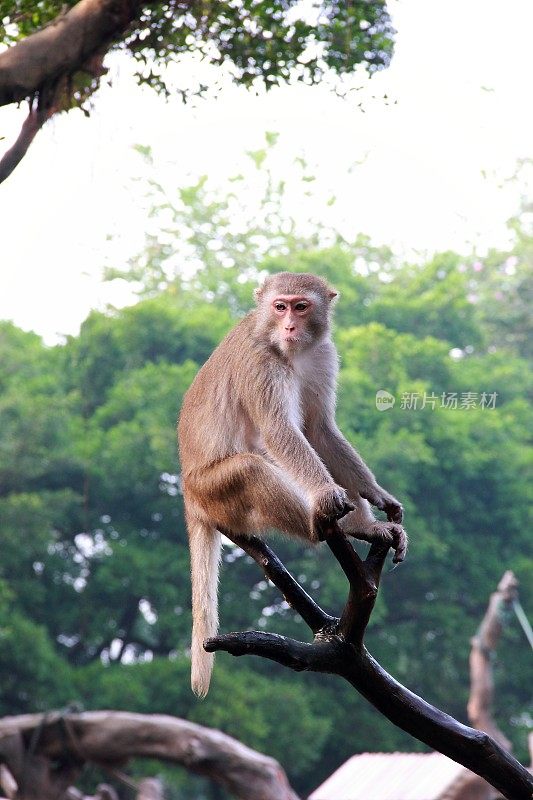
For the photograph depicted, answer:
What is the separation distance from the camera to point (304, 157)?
6.80m

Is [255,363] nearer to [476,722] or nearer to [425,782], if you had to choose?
[425,782]

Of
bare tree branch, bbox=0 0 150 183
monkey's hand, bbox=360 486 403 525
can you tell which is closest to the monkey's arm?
monkey's hand, bbox=360 486 403 525

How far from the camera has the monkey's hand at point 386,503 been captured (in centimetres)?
203

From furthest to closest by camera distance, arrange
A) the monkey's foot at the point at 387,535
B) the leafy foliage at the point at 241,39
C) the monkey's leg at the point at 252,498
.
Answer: the leafy foliage at the point at 241,39
the monkey's leg at the point at 252,498
the monkey's foot at the point at 387,535

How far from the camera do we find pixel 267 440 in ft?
7.08

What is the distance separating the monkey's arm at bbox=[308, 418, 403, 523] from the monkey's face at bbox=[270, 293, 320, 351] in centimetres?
22

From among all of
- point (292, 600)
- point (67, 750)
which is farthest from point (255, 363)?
point (67, 750)

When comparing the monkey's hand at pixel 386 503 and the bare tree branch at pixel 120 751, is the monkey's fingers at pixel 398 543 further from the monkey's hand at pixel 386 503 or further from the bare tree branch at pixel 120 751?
the bare tree branch at pixel 120 751

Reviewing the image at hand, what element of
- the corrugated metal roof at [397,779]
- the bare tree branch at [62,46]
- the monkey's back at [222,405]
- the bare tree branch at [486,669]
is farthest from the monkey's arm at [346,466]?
the bare tree branch at [486,669]

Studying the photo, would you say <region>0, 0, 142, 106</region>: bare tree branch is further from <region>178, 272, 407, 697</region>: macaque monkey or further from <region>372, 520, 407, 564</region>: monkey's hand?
<region>372, 520, 407, 564</region>: monkey's hand

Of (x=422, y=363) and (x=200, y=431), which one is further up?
(x=422, y=363)

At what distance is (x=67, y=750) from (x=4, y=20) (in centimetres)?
329

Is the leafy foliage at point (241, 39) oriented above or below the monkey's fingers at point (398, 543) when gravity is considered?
above

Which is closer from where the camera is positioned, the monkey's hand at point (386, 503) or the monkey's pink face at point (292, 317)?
the monkey's hand at point (386, 503)
